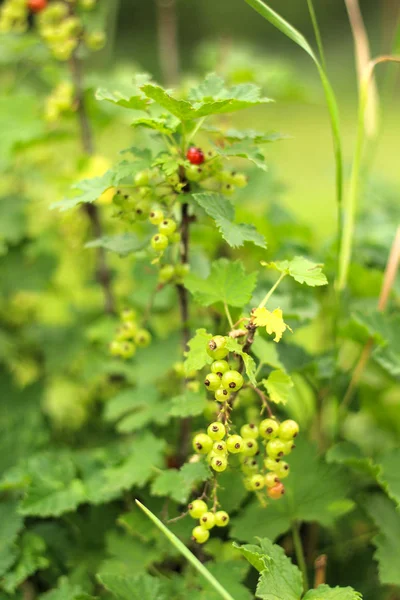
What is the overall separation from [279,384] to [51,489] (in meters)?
0.31

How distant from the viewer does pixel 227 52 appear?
51.7 inches

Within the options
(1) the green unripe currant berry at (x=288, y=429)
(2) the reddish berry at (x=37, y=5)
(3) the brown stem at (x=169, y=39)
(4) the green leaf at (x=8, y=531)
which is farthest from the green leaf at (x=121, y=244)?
(3) the brown stem at (x=169, y=39)

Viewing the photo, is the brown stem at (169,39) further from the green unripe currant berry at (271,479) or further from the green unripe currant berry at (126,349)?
the green unripe currant berry at (271,479)

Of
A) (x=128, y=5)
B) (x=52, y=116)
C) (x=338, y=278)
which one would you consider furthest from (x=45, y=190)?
(x=128, y=5)

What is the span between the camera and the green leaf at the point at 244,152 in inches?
22.7

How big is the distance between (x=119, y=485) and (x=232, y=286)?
255 millimetres

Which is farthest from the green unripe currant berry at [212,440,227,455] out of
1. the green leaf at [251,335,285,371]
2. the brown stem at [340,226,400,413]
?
the brown stem at [340,226,400,413]

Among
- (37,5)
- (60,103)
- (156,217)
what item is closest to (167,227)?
(156,217)

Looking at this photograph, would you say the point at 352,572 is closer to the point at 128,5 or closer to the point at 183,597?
the point at 183,597

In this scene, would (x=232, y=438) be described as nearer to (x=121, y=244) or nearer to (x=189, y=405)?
(x=189, y=405)

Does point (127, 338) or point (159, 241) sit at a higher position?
point (159, 241)

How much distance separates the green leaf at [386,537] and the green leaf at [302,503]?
39 millimetres

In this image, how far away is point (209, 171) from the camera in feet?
2.03

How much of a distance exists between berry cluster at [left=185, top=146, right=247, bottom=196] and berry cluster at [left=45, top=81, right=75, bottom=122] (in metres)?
0.43
